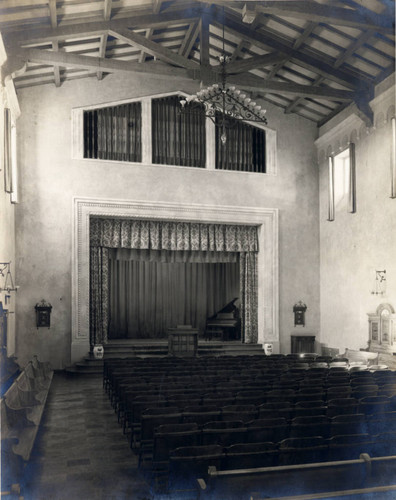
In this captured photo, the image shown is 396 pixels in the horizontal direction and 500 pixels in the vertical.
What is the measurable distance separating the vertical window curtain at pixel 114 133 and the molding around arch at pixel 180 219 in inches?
54.9

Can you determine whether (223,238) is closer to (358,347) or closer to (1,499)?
(358,347)

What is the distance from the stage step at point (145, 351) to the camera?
42.0ft

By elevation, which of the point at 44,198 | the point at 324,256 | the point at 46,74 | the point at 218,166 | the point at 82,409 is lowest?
the point at 82,409

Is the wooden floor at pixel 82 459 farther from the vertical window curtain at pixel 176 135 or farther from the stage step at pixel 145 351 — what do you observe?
the vertical window curtain at pixel 176 135

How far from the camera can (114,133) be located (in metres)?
14.2

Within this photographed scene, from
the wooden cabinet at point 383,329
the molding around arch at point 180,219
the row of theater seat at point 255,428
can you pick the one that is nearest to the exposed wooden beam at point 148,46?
the molding around arch at point 180,219

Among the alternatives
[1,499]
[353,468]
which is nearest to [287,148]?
[353,468]

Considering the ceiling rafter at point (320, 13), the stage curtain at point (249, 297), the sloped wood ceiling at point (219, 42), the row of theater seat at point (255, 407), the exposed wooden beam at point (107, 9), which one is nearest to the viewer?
the row of theater seat at point (255, 407)

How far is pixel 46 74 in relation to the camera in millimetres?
13070

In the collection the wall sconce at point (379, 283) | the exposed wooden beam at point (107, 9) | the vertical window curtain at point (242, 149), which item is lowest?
the wall sconce at point (379, 283)

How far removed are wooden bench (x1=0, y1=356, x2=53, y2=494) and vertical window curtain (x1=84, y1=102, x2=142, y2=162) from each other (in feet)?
21.3

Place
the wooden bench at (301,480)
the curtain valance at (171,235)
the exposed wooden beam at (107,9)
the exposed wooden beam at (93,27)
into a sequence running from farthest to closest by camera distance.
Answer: the curtain valance at (171,235), the exposed wooden beam at (93,27), the exposed wooden beam at (107,9), the wooden bench at (301,480)

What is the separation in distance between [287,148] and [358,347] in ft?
21.2

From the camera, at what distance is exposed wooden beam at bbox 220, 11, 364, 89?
12.1 meters
